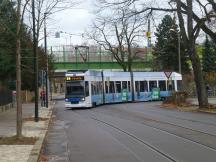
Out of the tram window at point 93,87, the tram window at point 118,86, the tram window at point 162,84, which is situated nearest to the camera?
the tram window at point 93,87

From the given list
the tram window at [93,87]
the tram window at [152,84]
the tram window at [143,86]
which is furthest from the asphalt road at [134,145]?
the tram window at [152,84]

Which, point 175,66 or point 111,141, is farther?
point 175,66

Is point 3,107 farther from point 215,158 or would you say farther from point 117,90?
point 215,158

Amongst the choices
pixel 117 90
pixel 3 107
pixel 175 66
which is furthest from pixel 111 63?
pixel 3 107

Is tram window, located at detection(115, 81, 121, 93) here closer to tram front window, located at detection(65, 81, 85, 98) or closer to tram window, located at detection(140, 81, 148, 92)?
tram window, located at detection(140, 81, 148, 92)

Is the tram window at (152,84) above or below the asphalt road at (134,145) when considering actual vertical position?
above

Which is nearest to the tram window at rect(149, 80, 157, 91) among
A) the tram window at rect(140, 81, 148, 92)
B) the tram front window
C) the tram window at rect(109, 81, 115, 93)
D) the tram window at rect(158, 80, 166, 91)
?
the tram window at rect(140, 81, 148, 92)

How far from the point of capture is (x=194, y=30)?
40438 millimetres

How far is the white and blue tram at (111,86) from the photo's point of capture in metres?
49.0

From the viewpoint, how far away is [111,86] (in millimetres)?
57719

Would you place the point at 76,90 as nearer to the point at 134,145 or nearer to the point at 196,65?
the point at 196,65

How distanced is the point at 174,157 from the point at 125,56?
294ft

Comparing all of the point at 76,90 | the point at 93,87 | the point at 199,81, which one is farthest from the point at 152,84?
the point at 199,81

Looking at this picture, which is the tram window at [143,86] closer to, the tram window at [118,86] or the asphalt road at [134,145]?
the tram window at [118,86]
